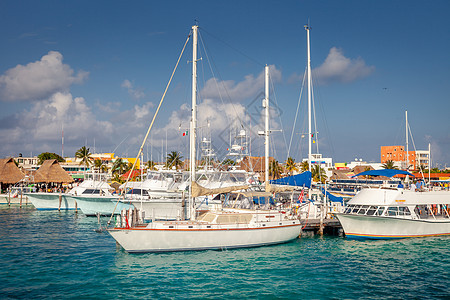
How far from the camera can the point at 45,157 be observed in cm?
10712

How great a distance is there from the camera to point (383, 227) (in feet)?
91.6

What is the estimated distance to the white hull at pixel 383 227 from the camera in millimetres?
27812

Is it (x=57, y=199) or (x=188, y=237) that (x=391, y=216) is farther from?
(x=57, y=199)

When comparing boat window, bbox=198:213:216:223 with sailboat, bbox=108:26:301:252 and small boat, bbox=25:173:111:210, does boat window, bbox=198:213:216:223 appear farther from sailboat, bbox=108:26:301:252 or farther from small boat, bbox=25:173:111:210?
small boat, bbox=25:173:111:210

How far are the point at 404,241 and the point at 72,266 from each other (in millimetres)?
24255

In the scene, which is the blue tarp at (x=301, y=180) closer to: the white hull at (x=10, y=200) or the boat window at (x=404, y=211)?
the boat window at (x=404, y=211)

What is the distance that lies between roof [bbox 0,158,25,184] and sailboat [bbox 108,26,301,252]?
52.9 m

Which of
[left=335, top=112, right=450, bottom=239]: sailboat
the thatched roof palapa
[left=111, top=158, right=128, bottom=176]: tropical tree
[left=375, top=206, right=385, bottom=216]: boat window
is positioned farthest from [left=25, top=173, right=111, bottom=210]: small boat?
[left=111, top=158, right=128, bottom=176]: tropical tree

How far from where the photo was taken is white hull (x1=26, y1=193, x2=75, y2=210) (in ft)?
161

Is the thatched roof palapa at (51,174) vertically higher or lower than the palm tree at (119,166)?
lower

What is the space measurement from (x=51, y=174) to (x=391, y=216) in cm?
5846

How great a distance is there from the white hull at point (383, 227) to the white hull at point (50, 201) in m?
38.4

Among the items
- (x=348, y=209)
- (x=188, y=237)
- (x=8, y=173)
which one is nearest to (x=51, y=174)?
(x=8, y=173)

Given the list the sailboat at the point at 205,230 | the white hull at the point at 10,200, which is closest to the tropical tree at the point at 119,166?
the white hull at the point at 10,200
